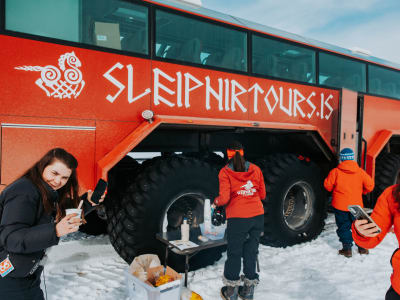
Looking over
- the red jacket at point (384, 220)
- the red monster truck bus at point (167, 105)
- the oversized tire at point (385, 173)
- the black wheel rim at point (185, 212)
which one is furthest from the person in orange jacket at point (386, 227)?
the oversized tire at point (385, 173)

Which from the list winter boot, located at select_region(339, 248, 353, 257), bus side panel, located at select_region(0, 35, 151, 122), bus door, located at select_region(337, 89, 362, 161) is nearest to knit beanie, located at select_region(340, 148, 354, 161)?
bus door, located at select_region(337, 89, 362, 161)

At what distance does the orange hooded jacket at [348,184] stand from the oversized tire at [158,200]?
1.79 m

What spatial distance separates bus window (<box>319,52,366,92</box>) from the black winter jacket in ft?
15.4

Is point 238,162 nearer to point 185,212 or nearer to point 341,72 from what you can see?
point 185,212

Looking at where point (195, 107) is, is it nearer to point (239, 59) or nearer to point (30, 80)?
point (239, 59)

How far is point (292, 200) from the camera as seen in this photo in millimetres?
5203

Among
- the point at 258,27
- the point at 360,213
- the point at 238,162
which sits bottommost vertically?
the point at 360,213

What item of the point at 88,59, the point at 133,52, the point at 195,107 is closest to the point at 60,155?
the point at 88,59

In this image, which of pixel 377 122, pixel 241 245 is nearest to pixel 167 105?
pixel 241 245

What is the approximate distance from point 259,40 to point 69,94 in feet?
8.77

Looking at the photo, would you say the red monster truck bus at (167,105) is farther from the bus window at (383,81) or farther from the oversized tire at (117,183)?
the bus window at (383,81)

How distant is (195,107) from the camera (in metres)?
3.83

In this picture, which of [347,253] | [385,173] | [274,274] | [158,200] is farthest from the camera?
[385,173]

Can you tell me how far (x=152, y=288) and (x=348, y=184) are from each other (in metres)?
3.13
